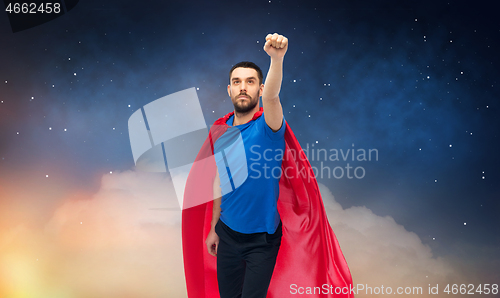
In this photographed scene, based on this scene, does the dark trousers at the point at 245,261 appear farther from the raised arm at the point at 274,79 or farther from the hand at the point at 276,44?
the hand at the point at 276,44

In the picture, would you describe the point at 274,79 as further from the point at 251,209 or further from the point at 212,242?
the point at 212,242

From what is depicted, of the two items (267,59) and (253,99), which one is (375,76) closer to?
(267,59)

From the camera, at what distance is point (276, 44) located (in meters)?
1.38

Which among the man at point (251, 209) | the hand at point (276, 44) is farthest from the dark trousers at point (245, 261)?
the hand at point (276, 44)

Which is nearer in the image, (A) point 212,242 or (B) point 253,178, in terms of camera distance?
(B) point 253,178

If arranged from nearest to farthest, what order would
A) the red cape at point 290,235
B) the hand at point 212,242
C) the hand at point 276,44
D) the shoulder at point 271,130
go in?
1. the hand at point 276,44
2. the shoulder at point 271,130
3. the red cape at point 290,235
4. the hand at point 212,242

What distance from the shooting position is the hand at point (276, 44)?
138 centimetres

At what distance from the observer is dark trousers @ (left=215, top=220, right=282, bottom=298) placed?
172cm

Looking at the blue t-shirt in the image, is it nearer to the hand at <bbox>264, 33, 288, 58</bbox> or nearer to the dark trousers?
the dark trousers

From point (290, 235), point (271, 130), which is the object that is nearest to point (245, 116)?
point (271, 130)

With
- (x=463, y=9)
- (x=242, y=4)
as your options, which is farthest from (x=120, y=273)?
(x=463, y=9)

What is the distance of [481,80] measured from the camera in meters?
2.70

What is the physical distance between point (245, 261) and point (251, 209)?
0.38m

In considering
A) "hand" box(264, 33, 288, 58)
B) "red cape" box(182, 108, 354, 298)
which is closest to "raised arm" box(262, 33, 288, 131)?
"hand" box(264, 33, 288, 58)
